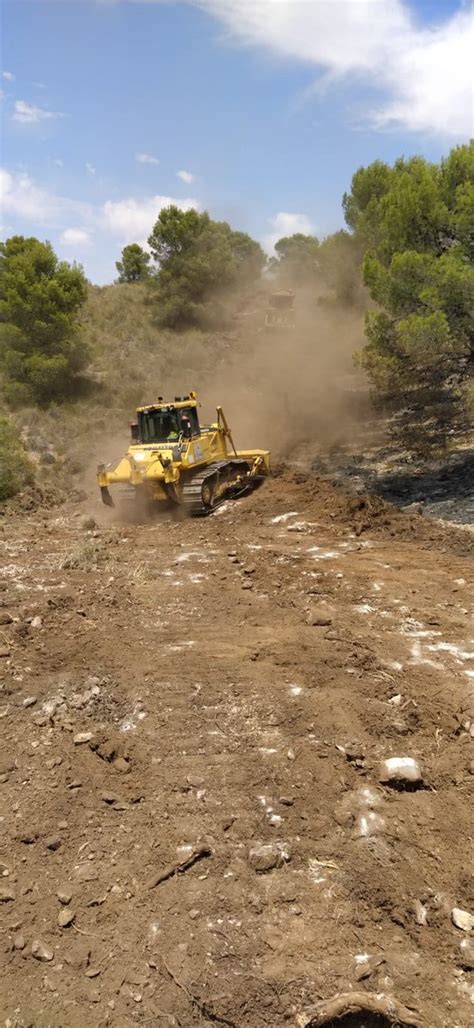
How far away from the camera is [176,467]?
12.5 meters

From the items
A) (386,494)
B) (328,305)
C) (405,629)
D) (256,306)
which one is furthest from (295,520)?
(256,306)

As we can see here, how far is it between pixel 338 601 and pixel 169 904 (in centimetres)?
465

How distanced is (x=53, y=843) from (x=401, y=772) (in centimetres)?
249

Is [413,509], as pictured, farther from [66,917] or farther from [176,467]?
[66,917]

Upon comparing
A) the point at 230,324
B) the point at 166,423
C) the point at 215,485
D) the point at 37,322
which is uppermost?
the point at 230,324

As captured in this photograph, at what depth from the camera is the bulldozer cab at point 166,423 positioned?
528 inches

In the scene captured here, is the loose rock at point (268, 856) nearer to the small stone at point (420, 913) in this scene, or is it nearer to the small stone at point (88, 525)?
the small stone at point (420, 913)

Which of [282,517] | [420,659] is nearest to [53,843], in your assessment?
[420,659]

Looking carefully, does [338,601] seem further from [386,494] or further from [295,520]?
[386,494]

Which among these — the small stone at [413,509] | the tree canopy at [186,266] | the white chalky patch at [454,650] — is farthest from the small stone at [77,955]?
the tree canopy at [186,266]

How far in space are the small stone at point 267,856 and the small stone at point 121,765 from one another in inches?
50.4

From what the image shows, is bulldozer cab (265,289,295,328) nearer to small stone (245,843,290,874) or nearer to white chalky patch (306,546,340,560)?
white chalky patch (306,546,340,560)

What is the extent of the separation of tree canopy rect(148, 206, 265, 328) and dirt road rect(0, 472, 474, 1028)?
100 feet

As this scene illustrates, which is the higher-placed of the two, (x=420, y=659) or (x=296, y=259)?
(x=296, y=259)
